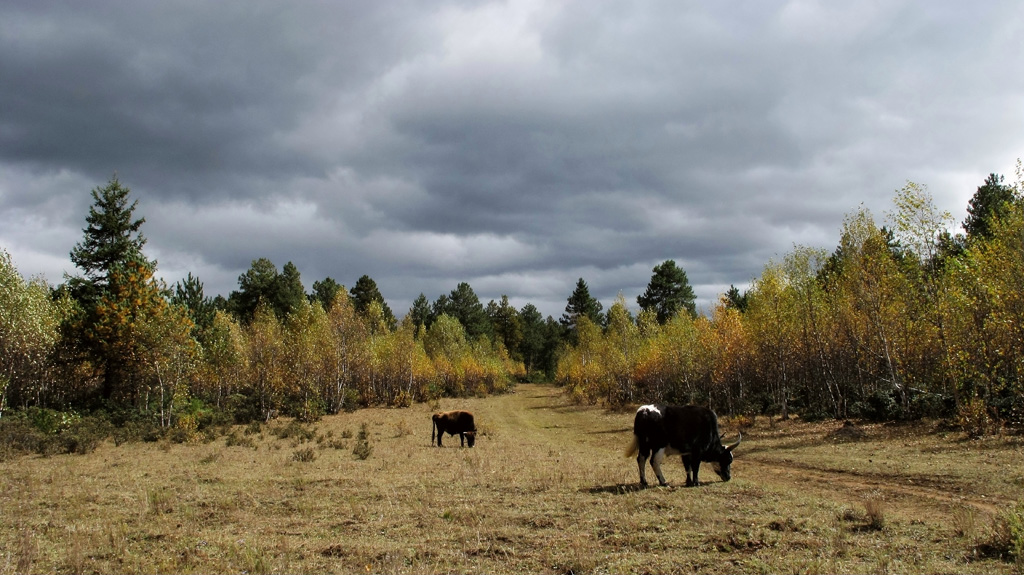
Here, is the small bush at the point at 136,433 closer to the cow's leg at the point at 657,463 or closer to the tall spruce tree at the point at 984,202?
the cow's leg at the point at 657,463

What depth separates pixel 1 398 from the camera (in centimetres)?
2883

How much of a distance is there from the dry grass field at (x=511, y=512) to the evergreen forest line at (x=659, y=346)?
22.0 feet

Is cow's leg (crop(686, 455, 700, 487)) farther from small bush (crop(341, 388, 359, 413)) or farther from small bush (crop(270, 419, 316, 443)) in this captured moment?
small bush (crop(341, 388, 359, 413))

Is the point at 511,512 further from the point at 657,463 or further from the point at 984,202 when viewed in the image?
the point at 984,202

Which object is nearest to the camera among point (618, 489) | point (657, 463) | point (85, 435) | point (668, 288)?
point (618, 489)

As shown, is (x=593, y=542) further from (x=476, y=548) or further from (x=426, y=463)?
(x=426, y=463)

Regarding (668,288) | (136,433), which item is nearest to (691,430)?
(136,433)

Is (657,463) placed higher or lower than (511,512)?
higher

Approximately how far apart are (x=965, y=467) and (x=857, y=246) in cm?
1704

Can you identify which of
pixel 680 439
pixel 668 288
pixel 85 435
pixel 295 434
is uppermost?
pixel 668 288

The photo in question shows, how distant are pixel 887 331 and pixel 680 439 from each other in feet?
71.5

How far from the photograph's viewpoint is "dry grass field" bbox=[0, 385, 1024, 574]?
8.30m

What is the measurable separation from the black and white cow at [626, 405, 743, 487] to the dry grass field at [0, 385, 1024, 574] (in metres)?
0.70

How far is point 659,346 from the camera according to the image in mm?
51406
